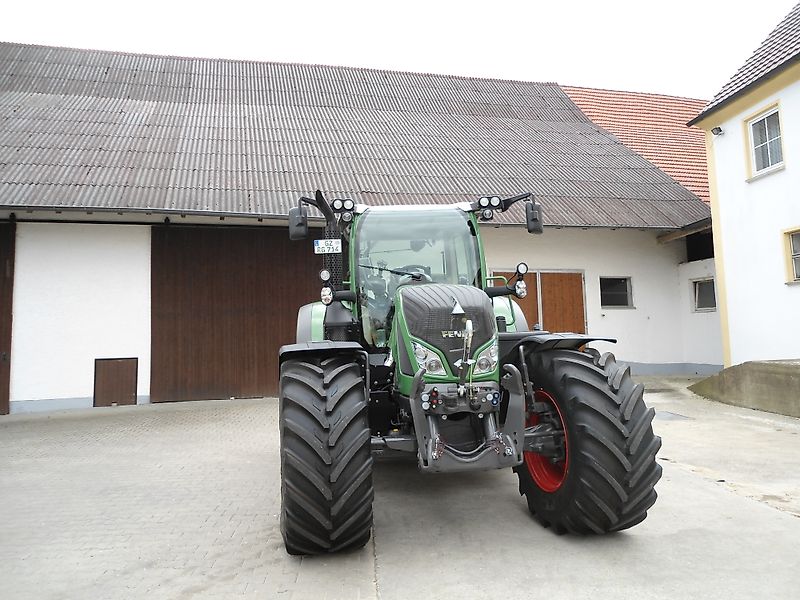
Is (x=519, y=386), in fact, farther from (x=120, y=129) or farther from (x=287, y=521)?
(x=120, y=129)

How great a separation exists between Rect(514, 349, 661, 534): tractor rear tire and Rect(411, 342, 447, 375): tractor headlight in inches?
30.1

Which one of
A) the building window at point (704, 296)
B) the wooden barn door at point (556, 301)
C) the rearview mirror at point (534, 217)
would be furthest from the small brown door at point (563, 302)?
the rearview mirror at point (534, 217)

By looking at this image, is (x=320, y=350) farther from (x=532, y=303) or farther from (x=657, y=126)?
(x=657, y=126)

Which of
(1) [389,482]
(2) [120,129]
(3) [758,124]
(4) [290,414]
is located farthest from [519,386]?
(2) [120,129]

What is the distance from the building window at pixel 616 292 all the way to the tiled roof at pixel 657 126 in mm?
2808

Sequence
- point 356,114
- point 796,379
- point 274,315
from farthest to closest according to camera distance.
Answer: point 356,114, point 274,315, point 796,379

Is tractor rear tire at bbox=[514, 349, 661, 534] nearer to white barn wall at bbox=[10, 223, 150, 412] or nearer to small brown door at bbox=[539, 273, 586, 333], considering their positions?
white barn wall at bbox=[10, 223, 150, 412]

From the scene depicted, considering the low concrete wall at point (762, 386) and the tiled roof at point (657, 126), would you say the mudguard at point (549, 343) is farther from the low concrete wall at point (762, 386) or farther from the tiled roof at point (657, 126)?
the tiled roof at point (657, 126)

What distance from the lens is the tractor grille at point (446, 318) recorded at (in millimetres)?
3188

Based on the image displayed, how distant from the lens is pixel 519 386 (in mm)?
3160

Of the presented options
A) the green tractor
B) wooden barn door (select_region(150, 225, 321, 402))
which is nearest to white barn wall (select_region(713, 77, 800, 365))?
the green tractor

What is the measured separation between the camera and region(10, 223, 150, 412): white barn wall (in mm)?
9211

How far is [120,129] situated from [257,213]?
175 inches

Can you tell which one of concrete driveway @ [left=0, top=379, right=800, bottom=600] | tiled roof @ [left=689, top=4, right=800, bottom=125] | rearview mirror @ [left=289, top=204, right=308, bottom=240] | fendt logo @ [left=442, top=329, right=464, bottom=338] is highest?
tiled roof @ [left=689, top=4, right=800, bottom=125]
